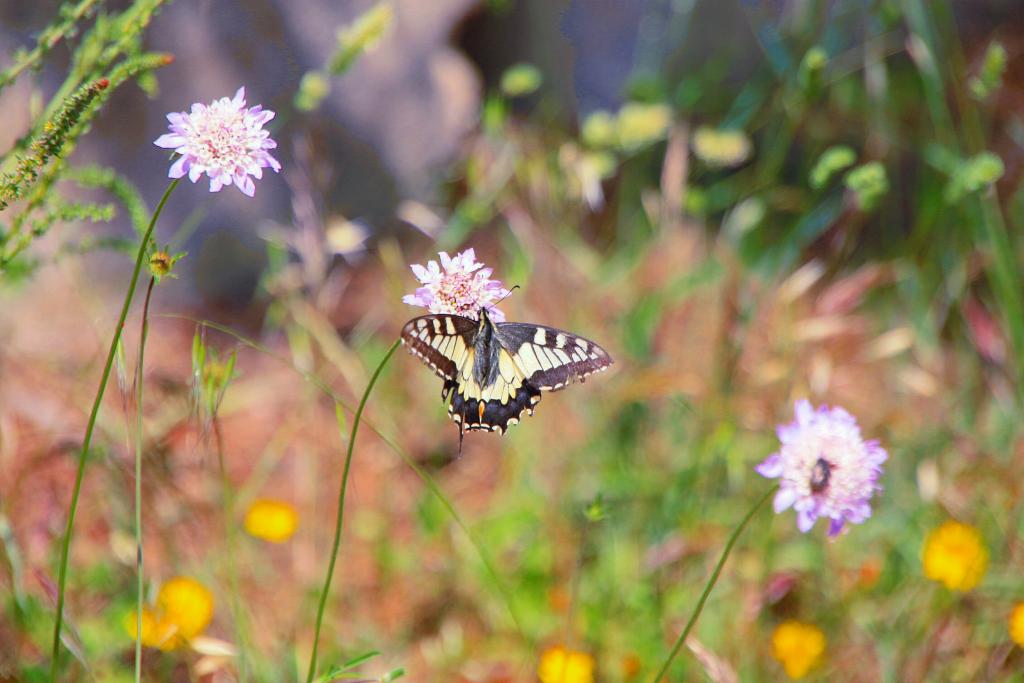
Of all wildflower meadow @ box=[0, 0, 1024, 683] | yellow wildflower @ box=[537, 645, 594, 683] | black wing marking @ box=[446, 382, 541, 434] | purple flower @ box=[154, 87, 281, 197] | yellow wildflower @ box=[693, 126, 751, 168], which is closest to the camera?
purple flower @ box=[154, 87, 281, 197]

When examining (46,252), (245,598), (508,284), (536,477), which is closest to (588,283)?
(508,284)

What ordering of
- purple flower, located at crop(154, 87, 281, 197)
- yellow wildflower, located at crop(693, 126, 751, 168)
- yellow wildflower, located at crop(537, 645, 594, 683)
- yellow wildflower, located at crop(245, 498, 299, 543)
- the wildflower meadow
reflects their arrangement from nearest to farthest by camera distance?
purple flower, located at crop(154, 87, 281, 197) → the wildflower meadow → yellow wildflower, located at crop(537, 645, 594, 683) → yellow wildflower, located at crop(245, 498, 299, 543) → yellow wildflower, located at crop(693, 126, 751, 168)

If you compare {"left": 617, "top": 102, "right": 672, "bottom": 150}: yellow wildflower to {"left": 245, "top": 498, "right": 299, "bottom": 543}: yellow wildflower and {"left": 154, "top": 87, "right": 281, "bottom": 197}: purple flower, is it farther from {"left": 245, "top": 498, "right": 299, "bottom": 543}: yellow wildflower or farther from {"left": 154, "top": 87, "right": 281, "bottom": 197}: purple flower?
{"left": 154, "top": 87, "right": 281, "bottom": 197}: purple flower

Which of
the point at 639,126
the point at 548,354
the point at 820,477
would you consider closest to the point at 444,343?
the point at 548,354

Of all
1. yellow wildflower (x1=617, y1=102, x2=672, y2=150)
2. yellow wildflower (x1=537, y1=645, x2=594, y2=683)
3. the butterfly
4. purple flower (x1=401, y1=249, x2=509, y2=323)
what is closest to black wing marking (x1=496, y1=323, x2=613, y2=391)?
the butterfly

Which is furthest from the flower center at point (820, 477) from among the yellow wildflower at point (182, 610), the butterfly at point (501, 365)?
the yellow wildflower at point (182, 610)

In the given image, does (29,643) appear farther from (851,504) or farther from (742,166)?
(742,166)

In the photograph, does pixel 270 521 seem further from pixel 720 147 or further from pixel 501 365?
pixel 720 147
